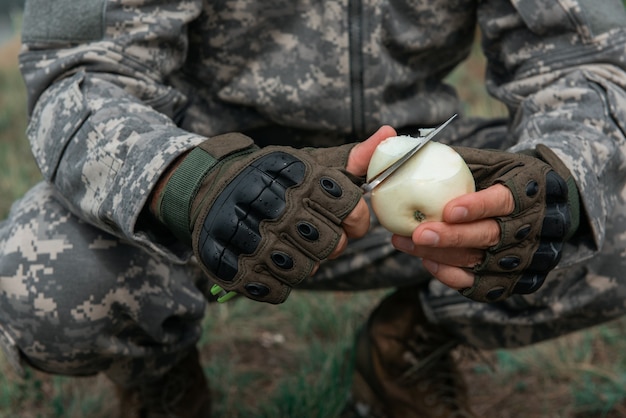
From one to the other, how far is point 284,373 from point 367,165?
1.15 meters

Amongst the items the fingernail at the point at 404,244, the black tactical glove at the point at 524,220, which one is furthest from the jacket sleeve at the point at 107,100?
the black tactical glove at the point at 524,220

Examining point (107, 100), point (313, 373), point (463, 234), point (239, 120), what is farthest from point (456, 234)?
point (313, 373)

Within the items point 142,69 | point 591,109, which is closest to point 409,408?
point 591,109

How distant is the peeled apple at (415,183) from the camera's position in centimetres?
135

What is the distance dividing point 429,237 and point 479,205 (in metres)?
0.09

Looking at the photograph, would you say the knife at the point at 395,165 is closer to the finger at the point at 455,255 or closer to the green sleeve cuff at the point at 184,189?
the finger at the point at 455,255

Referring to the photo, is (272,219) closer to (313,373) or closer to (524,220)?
(524,220)

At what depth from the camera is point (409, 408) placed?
7.17 feet

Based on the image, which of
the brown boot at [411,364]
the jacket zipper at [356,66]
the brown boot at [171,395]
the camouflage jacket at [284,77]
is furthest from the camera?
the brown boot at [411,364]

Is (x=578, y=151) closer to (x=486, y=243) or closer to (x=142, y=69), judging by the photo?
(x=486, y=243)

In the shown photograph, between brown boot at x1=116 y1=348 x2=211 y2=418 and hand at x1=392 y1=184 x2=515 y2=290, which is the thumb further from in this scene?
brown boot at x1=116 y1=348 x2=211 y2=418

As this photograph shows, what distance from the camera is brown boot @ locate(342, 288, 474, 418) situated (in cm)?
215

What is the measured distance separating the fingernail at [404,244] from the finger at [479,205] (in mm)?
109

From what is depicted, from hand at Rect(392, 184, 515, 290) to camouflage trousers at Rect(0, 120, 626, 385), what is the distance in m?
0.36
